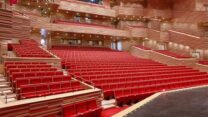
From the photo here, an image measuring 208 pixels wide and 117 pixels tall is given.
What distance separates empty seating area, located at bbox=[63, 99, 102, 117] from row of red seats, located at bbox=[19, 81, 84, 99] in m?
0.44

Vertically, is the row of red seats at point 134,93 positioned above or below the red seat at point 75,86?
below

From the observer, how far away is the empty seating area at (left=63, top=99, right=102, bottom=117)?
10.6 feet

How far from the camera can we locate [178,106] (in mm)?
3176

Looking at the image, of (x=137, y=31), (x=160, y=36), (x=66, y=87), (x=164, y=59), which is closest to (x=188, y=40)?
(x=160, y=36)

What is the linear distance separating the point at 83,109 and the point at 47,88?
743mm

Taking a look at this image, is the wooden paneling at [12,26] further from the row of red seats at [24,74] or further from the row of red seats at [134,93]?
the row of red seats at [134,93]

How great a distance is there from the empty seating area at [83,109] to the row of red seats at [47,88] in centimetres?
Result: 44

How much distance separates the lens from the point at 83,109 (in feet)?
11.5

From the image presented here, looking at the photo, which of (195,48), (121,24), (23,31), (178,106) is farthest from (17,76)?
(121,24)

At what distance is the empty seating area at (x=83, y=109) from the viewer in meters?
3.24

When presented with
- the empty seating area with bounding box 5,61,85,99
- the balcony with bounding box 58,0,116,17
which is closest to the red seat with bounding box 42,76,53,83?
the empty seating area with bounding box 5,61,85,99

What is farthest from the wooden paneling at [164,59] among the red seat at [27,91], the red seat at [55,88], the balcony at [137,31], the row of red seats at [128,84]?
the red seat at [27,91]

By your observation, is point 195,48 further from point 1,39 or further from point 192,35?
point 1,39

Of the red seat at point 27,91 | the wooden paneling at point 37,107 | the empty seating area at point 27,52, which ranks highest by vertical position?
the empty seating area at point 27,52
